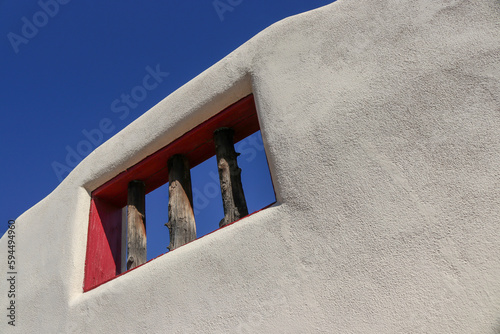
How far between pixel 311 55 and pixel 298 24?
36cm

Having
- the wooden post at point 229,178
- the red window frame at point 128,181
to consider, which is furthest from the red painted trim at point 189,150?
the wooden post at point 229,178

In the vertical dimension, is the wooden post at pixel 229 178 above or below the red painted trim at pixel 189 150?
below

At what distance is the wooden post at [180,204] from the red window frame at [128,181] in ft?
0.38

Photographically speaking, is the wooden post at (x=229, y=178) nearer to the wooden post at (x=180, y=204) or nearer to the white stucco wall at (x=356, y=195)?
the white stucco wall at (x=356, y=195)

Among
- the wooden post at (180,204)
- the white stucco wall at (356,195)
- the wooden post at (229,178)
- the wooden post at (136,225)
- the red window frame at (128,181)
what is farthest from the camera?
the wooden post at (136,225)

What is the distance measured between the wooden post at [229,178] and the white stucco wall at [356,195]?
0.26 meters

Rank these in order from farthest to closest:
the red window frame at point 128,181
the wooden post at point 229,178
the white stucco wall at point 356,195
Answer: the red window frame at point 128,181 → the wooden post at point 229,178 → the white stucco wall at point 356,195

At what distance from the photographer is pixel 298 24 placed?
331cm

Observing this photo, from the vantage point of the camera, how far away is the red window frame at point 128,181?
358 cm

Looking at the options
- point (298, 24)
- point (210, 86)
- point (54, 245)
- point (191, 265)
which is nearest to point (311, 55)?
point (298, 24)

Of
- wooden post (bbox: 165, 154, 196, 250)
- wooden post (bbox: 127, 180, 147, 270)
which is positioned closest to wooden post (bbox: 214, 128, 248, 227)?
wooden post (bbox: 165, 154, 196, 250)

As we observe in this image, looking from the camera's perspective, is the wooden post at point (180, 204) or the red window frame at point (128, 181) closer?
the wooden post at point (180, 204)

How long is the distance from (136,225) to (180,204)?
0.54m

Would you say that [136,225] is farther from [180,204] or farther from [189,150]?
[189,150]
